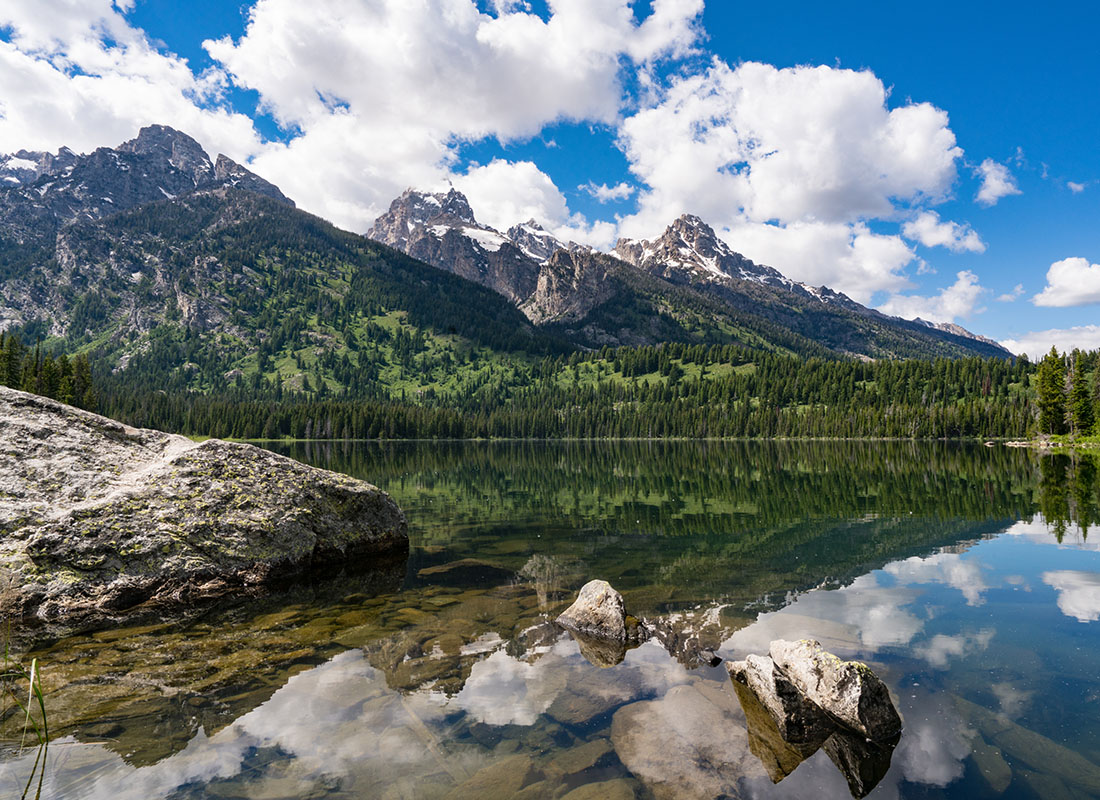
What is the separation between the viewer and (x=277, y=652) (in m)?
13.9

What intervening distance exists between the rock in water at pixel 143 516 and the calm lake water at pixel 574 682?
1.86 m

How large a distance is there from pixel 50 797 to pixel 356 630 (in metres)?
8.04

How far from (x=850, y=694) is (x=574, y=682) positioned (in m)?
5.72

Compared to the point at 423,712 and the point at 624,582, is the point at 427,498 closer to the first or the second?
the point at 624,582

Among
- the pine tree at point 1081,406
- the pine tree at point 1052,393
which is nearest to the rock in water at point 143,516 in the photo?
the pine tree at point 1081,406

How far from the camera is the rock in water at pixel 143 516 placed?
16.7m

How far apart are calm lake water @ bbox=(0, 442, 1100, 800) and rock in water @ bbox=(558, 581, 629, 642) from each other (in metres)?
1.00

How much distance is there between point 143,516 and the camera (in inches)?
731

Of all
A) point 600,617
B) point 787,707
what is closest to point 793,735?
point 787,707

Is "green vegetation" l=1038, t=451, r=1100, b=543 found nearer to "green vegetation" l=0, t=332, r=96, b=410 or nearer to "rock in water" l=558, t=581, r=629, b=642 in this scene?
"rock in water" l=558, t=581, r=629, b=642

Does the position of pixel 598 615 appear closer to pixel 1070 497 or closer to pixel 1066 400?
pixel 1070 497

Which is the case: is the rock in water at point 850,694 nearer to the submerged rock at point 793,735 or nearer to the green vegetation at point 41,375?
the submerged rock at point 793,735

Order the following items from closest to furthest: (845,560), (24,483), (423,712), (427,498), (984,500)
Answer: (423,712) < (24,483) < (845,560) < (984,500) < (427,498)

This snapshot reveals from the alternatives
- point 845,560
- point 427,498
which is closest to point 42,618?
point 845,560
